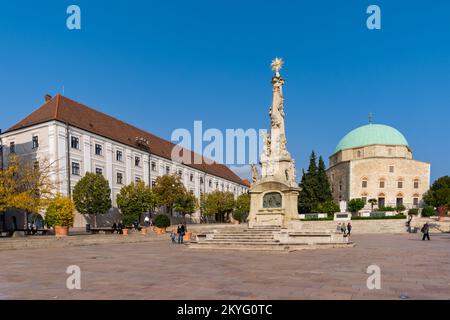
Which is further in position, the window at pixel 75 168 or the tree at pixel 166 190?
the tree at pixel 166 190

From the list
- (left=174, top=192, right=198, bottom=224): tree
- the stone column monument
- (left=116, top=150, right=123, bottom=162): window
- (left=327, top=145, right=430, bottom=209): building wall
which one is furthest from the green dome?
the stone column monument

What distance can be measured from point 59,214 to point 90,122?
2286 cm

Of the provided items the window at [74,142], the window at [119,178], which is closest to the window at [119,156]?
the window at [119,178]

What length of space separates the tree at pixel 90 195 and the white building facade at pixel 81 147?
1672mm

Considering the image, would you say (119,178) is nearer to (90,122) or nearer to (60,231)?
(90,122)

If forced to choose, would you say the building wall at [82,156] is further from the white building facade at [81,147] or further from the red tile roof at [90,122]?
the red tile roof at [90,122]

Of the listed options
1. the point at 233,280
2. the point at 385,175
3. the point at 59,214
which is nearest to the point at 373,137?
the point at 385,175

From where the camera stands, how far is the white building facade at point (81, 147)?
38.7 metres

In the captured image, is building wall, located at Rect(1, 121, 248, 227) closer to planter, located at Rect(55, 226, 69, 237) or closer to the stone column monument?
planter, located at Rect(55, 226, 69, 237)

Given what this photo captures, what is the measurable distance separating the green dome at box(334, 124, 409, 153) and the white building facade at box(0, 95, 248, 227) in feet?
161

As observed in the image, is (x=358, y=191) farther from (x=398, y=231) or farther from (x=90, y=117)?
(x=90, y=117)

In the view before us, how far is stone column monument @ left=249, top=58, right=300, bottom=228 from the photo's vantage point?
24188mm
